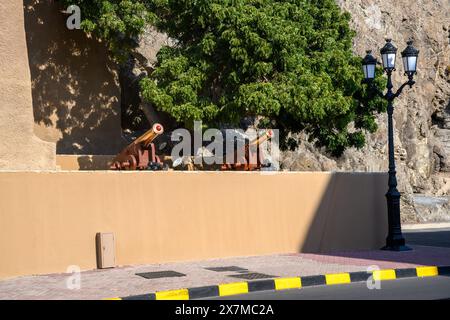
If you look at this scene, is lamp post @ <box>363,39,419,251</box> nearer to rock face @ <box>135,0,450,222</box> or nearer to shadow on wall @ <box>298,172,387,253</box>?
shadow on wall @ <box>298,172,387,253</box>

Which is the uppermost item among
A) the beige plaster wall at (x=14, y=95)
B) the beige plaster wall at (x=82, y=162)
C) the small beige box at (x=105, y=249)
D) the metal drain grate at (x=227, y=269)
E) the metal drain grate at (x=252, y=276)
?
the beige plaster wall at (x=14, y=95)

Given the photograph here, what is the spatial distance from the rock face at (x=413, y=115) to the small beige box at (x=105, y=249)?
19.2m

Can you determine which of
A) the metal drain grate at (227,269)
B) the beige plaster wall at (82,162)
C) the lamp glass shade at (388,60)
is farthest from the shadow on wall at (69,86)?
the lamp glass shade at (388,60)

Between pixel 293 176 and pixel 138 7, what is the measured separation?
10.2m

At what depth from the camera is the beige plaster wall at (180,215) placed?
42.3ft

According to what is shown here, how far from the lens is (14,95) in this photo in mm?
17531

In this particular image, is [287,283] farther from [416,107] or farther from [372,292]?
[416,107]

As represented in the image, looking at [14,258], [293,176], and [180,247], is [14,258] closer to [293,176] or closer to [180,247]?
[180,247]

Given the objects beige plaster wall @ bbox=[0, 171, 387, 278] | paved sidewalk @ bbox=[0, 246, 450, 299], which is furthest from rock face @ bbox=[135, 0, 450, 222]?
paved sidewalk @ bbox=[0, 246, 450, 299]

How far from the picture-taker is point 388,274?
12.4 m

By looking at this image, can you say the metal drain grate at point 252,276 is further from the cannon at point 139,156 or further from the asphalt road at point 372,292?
the cannon at point 139,156

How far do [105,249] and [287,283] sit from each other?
3.94 meters

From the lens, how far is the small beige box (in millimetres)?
13555

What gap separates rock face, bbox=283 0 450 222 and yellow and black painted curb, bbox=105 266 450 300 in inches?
793
